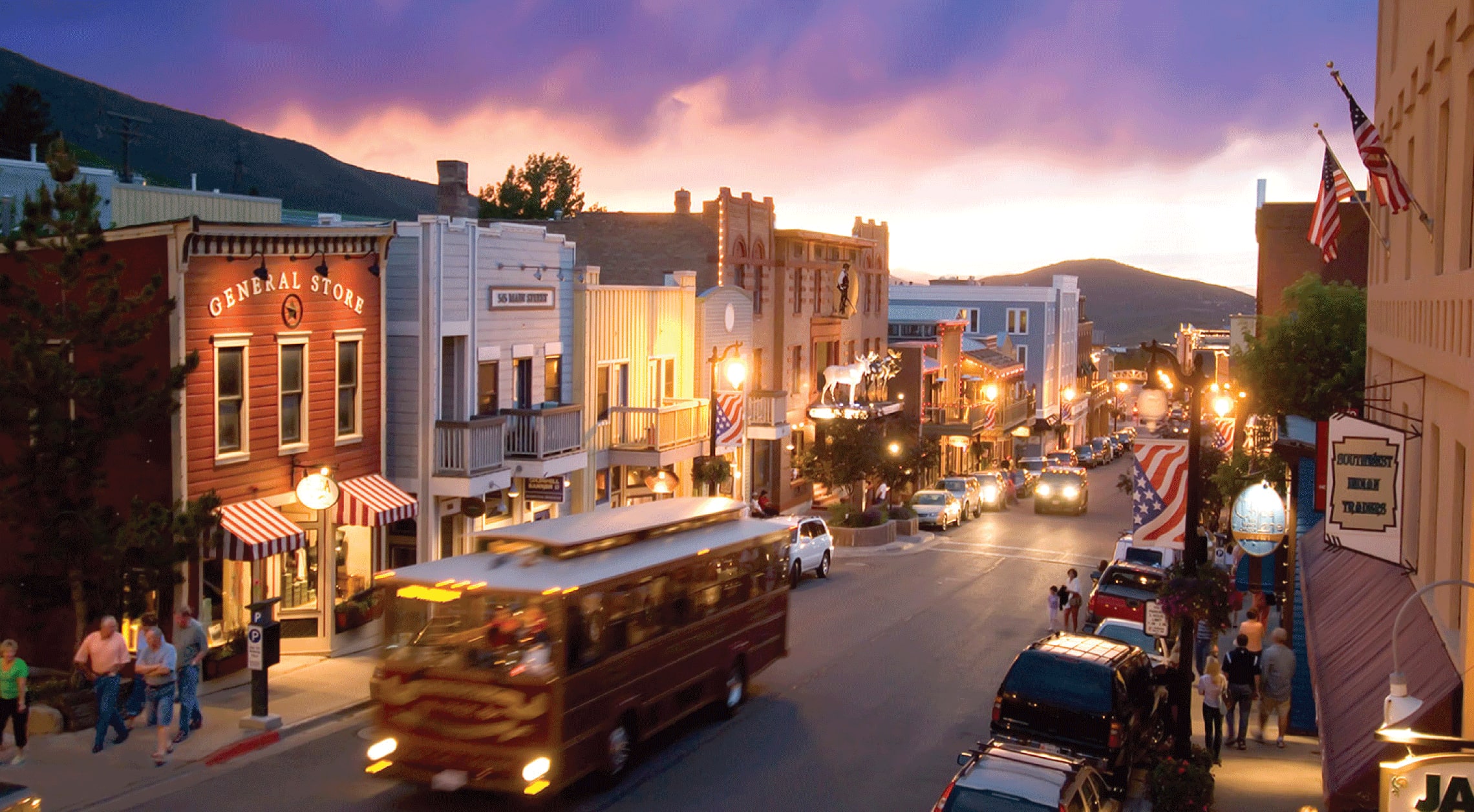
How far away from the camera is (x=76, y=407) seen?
19.5 meters

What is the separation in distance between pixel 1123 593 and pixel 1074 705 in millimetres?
12287

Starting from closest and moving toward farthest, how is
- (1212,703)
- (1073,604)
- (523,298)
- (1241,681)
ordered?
(1212,703)
(1241,681)
(1073,604)
(523,298)

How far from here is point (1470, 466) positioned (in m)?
10.2

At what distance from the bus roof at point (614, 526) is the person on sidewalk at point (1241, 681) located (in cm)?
787

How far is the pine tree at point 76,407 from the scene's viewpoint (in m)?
17.8

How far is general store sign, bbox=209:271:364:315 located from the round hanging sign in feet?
9.87

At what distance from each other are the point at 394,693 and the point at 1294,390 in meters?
19.1

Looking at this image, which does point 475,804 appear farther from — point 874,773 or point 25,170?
point 25,170

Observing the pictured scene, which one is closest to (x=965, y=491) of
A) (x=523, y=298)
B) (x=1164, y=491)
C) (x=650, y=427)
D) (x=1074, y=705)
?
(x=650, y=427)

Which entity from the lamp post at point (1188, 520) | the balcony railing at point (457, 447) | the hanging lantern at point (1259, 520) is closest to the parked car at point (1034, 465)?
the balcony railing at point (457, 447)

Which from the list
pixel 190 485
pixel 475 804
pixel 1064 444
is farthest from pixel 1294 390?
pixel 1064 444

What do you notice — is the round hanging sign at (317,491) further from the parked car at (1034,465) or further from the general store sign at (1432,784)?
the parked car at (1034,465)

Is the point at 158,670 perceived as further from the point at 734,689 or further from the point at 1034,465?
the point at 1034,465

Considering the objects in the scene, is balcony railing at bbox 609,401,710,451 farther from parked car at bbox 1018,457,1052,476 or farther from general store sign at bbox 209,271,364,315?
parked car at bbox 1018,457,1052,476
